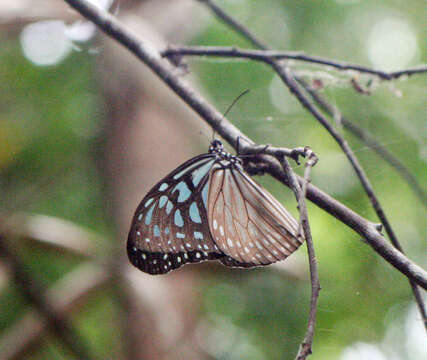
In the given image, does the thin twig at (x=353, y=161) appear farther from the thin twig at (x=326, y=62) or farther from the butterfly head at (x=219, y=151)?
the butterfly head at (x=219, y=151)

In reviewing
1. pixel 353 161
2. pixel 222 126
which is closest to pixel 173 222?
pixel 222 126

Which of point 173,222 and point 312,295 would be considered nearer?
point 312,295

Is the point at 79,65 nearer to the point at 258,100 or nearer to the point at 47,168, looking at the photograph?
the point at 47,168

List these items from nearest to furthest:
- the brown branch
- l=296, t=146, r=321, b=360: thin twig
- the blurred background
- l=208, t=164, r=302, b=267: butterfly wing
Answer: l=296, t=146, r=321, b=360: thin twig < l=208, t=164, r=302, b=267: butterfly wing < the blurred background < the brown branch

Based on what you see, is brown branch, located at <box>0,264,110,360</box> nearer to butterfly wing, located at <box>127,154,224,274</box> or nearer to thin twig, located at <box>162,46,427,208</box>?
butterfly wing, located at <box>127,154,224,274</box>

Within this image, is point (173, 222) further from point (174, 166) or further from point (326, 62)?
point (174, 166)

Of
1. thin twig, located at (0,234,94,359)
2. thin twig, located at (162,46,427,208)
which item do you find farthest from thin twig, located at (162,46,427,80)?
thin twig, located at (0,234,94,359)

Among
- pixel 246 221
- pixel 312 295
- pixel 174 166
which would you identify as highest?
pixel 174 166
